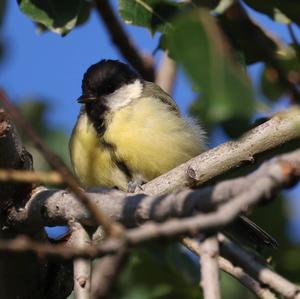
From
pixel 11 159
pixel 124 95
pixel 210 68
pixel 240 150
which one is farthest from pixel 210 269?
pixel 124 95

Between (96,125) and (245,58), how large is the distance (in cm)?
104

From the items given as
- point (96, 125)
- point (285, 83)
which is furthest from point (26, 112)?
point (285, 83)

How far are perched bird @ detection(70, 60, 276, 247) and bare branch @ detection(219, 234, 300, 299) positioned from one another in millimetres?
1579

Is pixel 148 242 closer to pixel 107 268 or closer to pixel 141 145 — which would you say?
pixel 107 268

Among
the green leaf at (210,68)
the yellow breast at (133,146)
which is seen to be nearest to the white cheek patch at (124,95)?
the yellow breast at (133,146)

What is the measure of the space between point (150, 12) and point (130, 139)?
0.82 meters

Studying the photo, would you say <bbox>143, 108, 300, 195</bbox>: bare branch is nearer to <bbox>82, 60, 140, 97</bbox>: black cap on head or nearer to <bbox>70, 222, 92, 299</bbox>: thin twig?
<bbox>70, 222, 92, 299</bbox>: thin twig

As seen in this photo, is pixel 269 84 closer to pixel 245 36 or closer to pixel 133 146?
pixel 245 36

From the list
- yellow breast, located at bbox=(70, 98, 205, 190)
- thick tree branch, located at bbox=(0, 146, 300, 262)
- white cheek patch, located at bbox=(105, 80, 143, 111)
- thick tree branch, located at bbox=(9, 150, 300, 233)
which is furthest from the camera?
white cheek patch, located at bbox=(105, 80, 143, 111)

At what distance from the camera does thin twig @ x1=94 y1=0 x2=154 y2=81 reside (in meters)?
3.79

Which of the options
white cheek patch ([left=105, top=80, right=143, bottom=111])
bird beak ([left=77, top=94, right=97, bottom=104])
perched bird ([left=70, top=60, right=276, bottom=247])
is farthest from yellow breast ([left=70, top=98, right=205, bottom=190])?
bird beak ([left=77, top=94, right=97, bottom=104])

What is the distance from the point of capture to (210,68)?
1.33 meters

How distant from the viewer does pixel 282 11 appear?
2.58m

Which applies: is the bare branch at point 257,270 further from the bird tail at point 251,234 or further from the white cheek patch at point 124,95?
the white cheek patch at point 124,95
